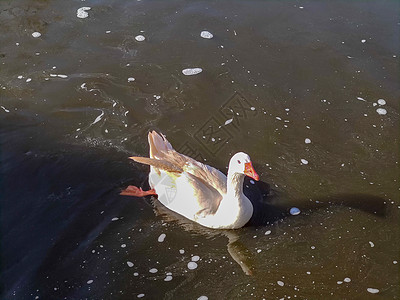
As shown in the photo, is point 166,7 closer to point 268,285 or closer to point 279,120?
point 279,120

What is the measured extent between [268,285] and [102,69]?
191 inches

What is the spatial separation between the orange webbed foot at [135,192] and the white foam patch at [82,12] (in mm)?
4782

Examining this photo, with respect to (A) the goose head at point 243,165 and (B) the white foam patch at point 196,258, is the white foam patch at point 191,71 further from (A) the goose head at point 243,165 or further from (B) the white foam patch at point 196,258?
(B) the white foam patch at point 196,258

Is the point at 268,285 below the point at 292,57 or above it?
below

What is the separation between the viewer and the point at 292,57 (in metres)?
8.77

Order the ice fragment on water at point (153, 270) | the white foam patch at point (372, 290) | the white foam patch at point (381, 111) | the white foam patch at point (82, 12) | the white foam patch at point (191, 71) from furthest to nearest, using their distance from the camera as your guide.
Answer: the white foam patch at point (82, 12) < the white foam patch at point (191, 71) < the white foam patch at point (381, 111) < the ice fragment on water at point (153, 270) < the white foam patch at point (372, 290)

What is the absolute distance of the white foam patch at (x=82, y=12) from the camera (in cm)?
959

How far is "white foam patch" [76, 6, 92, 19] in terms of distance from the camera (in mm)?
9594

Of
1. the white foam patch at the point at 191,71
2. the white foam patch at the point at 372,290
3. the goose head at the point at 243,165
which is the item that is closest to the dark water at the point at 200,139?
the white foam patch at the point at 372,290

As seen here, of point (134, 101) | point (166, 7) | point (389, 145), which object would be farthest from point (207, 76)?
point (389, 145)

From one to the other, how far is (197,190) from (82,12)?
18.4ft

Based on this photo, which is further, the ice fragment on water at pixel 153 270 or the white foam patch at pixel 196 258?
the white foam patch at pixel 196 258

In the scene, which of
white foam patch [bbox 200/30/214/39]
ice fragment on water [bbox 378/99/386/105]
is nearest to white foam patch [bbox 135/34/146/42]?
white foam patch [bbox 200/30/214/39]

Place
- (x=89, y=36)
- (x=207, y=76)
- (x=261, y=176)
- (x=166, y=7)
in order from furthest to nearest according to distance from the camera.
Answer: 1. (x=166, y=7)
2. (x=89, y=36)
3. (x=207, y=76)
4. (x=261, y=176)
